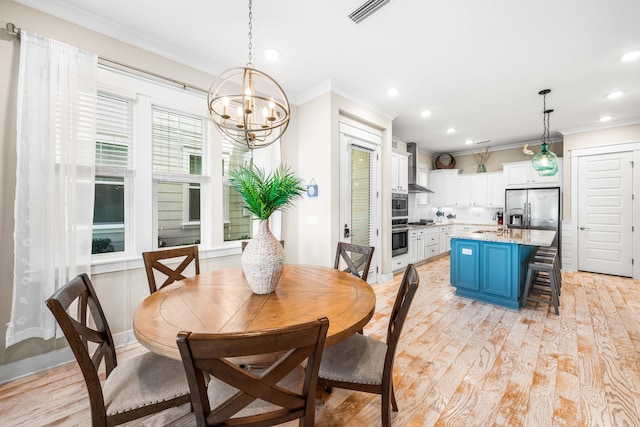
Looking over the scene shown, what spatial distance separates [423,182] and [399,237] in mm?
2870

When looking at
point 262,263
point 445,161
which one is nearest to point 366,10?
point 262,263

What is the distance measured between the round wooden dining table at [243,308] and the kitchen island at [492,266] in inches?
103

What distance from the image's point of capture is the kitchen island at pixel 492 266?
3248 mm

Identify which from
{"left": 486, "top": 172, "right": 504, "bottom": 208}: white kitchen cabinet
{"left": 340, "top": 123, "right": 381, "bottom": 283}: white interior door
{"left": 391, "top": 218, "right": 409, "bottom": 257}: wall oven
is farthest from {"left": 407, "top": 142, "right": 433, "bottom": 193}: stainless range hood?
{"left": 340, "top": 123, "right": 381, "bottom": 283}: white interior door

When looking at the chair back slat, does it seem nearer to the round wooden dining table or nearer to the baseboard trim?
the round wooden dining table

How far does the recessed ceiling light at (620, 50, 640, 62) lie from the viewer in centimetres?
265

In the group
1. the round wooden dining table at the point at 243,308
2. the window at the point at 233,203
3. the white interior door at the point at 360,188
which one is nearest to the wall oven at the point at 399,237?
the white interior door at the point at 360,188

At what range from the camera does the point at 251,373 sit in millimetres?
864

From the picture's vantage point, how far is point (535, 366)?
2.08 m

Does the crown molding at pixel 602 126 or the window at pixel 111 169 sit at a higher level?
the crown molding at pixel 602 126

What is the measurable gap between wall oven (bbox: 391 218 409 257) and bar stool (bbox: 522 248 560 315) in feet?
6.48

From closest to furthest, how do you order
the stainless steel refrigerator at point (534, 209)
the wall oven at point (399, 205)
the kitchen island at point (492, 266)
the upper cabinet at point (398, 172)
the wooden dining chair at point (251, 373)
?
the wooden dining chair at point (251, 373), the kitchen island at point (492, 266), the wall oven at point (399, 205), the upper cabinet at point (398, 172), the stainless steel refrigerator at point (534, 209)

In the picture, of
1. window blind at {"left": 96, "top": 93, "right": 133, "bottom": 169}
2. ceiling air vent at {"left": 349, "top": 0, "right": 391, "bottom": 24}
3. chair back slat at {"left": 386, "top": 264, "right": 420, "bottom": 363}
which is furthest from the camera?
window blind at {"left": 96, "top": 93, "right": 133, "bottom": 169}

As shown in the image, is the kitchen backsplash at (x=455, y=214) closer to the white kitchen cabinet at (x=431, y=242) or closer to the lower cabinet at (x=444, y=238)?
the lower cabinet at (x=444, y=238)
